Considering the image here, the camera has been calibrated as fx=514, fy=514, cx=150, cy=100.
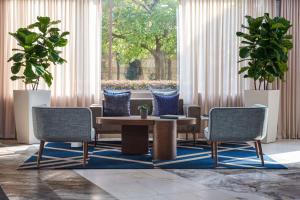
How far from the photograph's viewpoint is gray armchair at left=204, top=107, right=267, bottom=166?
20.5ft

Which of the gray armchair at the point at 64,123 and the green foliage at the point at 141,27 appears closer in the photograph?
the gray armchair at the point at 64,123

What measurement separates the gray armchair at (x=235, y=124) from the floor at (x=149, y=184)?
1.53 feet

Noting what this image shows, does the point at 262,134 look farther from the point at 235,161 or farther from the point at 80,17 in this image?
the point at 80,17

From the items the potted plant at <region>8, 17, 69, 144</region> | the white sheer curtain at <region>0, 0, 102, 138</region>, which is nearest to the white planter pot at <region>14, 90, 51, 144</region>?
the potted plant at <region>8, 17, 69, 144</region>

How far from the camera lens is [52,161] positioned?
6719 millimetres

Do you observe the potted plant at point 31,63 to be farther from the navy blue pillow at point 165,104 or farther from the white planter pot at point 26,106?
the navy blue pillow at point 165,104

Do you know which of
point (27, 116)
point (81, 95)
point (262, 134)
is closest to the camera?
point (262, 134)

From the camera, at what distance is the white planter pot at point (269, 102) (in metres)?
8.85

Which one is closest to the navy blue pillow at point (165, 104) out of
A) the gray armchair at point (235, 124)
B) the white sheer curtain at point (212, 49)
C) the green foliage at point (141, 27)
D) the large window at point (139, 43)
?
the white sheer curtain at point (212, 49)

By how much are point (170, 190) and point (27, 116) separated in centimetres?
429

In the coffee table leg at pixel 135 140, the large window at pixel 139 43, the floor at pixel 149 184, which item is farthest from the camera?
the large window at pixel 139 43

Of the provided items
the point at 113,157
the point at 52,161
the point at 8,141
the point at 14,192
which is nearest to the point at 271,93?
the point at 113,157

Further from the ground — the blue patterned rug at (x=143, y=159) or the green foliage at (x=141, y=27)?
the green foliage at (x=141, y=27)

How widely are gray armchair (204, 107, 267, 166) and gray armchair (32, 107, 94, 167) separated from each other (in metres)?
1.51
